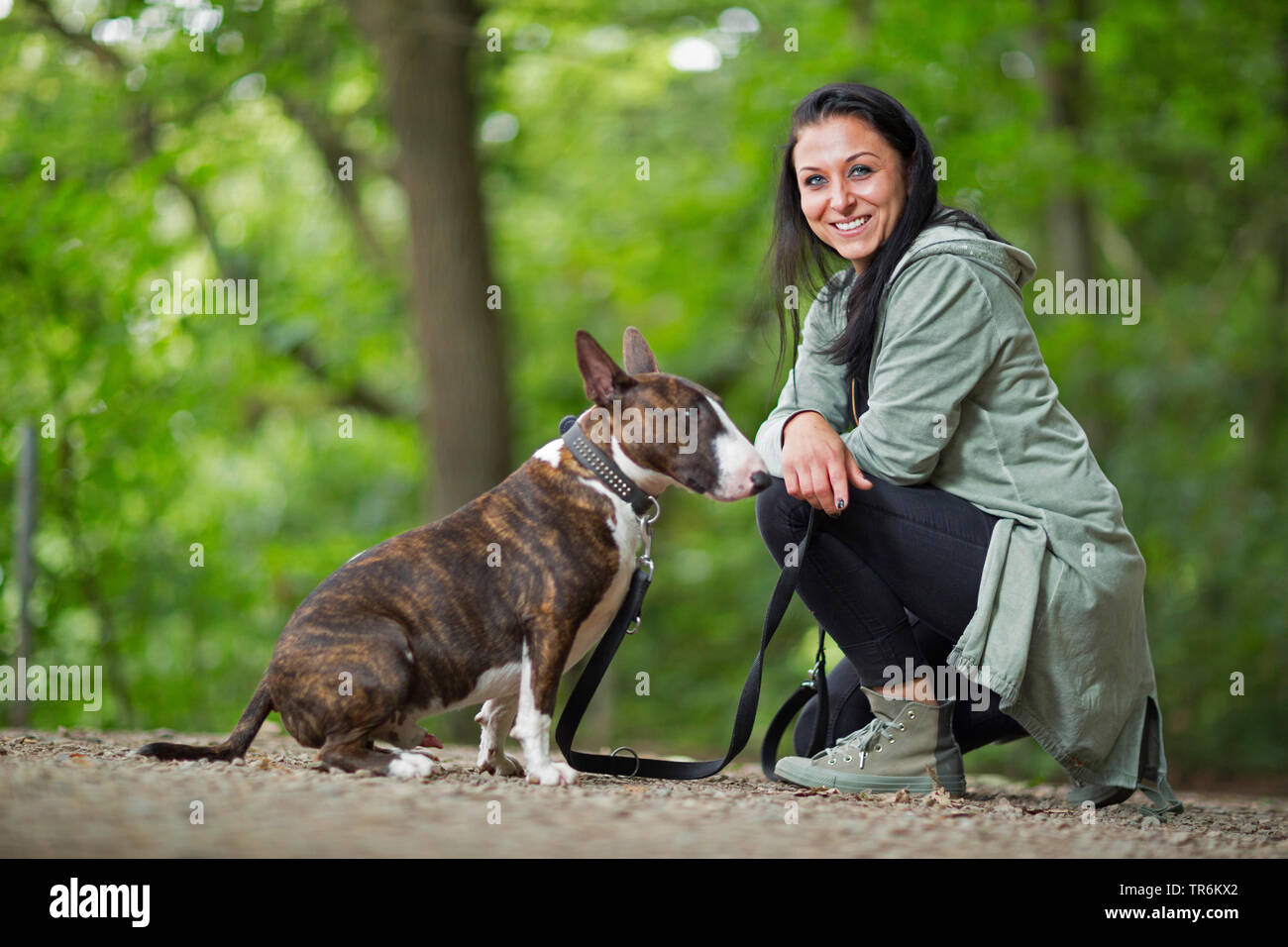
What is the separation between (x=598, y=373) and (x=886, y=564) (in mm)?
1106

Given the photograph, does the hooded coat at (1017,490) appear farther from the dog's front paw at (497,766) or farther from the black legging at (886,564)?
the dog's front paw at (497,766)

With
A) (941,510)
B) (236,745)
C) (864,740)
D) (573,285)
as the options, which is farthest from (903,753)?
(573,285)

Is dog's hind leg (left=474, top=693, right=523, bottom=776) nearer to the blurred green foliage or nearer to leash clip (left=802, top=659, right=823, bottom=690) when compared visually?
leash clip (left=802, top=659, right=823, bottom=690)

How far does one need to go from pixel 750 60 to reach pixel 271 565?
19.0 ft

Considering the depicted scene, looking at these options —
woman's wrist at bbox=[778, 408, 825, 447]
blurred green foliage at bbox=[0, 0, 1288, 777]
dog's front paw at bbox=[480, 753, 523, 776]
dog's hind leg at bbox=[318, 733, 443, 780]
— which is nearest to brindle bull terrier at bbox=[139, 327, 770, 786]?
dog's hind leg at bbox=[318, 733, 443, 780]

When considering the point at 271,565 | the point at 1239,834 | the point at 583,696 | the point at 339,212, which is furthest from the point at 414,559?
the point at 339,212

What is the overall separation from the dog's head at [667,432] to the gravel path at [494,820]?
3.17ft

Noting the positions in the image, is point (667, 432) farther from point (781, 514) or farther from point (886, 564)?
point (886, 564)

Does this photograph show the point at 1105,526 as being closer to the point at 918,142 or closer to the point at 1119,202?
the point at 918,142

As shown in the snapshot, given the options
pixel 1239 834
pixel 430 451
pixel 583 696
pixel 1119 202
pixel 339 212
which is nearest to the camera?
pixel 1239 834

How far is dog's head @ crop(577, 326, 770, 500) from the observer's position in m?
3.72

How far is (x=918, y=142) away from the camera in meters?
4.00

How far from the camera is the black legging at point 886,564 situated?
376 centimetres
